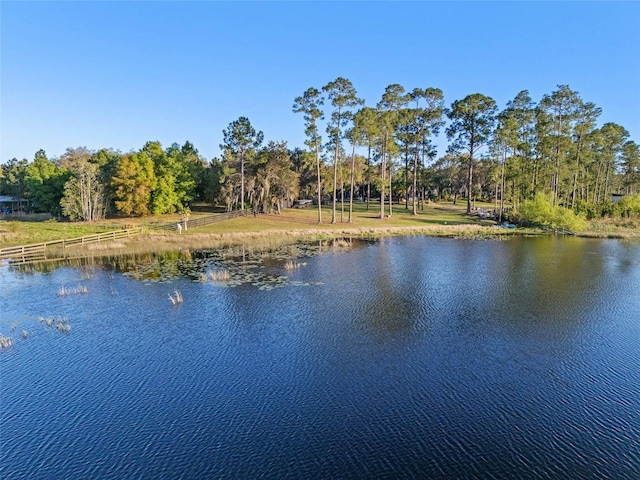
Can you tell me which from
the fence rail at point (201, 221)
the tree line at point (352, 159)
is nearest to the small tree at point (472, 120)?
the tree line at point (352, 159)

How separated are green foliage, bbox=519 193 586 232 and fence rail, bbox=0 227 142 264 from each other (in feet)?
170

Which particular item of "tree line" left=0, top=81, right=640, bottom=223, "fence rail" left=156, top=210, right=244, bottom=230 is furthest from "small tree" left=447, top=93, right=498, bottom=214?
"fence rail" left=156, top=210, right=244, bottom=230

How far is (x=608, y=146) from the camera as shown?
228 ft

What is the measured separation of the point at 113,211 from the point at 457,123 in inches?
2204

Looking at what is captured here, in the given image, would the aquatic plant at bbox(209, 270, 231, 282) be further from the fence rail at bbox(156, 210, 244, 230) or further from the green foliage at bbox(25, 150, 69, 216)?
the green foliage at bbox(25, 150, 69, 216)

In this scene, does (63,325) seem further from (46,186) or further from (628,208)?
(628,208)

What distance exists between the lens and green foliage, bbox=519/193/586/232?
178ft

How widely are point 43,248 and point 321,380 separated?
112ft

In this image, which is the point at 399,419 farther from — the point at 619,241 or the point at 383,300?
the point at 619,241

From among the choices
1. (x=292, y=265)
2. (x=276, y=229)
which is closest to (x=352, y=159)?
(x=276, y=229)

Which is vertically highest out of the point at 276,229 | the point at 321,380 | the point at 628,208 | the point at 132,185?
the point at 132,185

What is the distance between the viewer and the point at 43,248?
36.5m

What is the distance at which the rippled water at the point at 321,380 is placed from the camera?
944cm

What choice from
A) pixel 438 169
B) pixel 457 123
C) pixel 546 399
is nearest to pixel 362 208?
pixel 457 123
